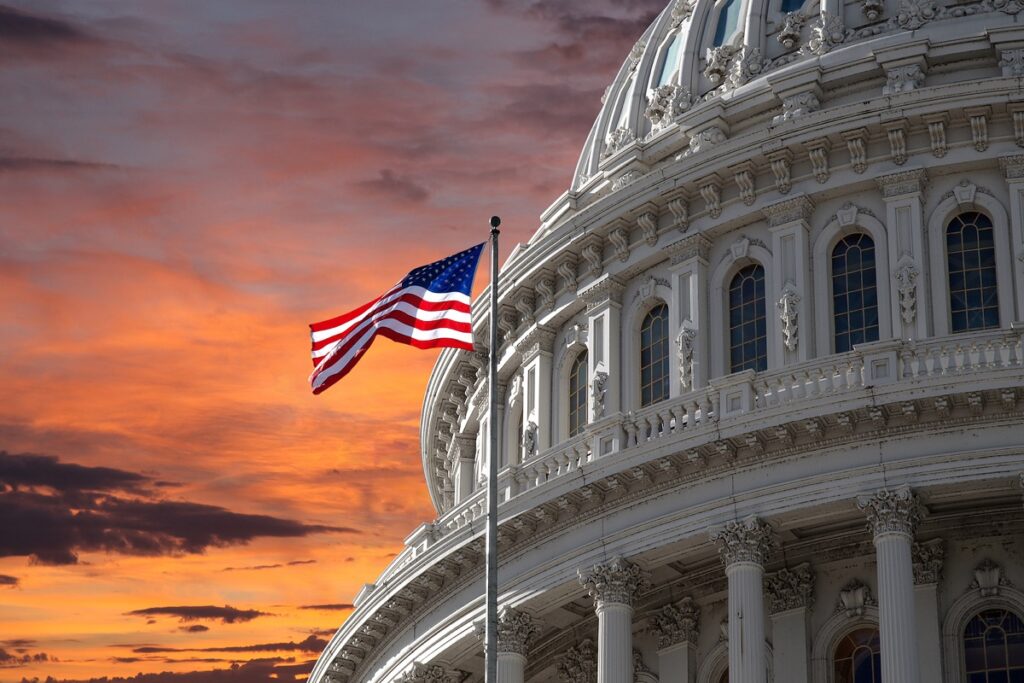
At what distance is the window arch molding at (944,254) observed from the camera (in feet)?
173

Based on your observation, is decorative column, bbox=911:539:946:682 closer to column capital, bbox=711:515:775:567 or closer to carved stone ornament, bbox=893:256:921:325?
column capital, bbox=711:515:775:567

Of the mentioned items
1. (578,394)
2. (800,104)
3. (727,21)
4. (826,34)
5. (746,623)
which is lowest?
(746,623)

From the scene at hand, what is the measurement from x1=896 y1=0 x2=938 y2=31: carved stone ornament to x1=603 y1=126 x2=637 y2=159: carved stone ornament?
8.42 meters

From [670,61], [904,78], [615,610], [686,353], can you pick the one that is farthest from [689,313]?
[670,61]

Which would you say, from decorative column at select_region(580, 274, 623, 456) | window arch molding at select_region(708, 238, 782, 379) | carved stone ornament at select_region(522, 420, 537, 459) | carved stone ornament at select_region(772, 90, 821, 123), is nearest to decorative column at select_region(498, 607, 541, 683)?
decorative column at select_region(580, 274, 623, 456)

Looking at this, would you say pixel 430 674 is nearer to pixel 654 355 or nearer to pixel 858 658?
pixel 654 355

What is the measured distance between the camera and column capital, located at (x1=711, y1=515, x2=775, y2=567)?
160ft

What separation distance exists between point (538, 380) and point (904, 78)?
38.5ft

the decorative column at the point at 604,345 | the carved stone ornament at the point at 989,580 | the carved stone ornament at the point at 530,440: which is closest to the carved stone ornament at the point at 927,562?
the carved stone ornament at the point at 989,580

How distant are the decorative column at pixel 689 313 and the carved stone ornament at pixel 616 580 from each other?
585 centimetres

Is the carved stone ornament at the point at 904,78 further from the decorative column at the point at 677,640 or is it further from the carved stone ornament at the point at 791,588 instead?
the decorative column at the point at 677,640

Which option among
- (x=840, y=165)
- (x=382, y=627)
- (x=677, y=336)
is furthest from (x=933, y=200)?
(x=382, y=627)

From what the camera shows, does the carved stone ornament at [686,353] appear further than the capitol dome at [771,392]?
Yes

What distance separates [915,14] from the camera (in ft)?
200
